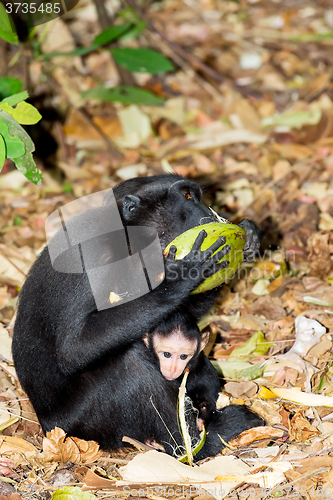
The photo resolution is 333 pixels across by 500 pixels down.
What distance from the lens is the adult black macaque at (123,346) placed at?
12.6 feet

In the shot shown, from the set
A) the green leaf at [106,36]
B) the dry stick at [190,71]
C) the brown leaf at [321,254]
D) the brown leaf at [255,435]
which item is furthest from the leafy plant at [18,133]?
the dry stick at [190,71]

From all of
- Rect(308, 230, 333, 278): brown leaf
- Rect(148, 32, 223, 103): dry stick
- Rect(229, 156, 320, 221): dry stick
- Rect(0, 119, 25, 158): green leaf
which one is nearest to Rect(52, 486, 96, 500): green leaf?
Rect(0, 119, 25, 158): green leaf

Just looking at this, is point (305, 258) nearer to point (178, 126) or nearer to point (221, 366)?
point (221, 366)

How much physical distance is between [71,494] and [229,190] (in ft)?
15.8

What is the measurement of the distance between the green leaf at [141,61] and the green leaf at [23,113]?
4040 millimetres

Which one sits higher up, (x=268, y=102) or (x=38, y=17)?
(x=38, y=17)

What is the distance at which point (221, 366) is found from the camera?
16.4ft

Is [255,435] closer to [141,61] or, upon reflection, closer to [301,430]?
[301,430]

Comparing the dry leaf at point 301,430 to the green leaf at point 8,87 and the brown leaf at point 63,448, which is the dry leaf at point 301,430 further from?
the green leaf at point 8,87

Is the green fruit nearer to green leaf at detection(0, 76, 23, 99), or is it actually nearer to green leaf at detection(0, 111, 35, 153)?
green leaf at detection(0, 111, 35, 153)

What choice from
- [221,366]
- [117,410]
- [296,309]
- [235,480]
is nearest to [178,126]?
[296,309]

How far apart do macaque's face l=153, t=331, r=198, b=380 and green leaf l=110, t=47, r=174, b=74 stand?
185 inches

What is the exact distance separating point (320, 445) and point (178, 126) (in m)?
6.47

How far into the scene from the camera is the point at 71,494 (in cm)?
364
